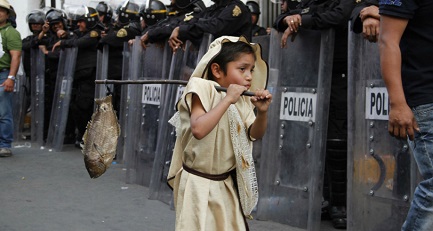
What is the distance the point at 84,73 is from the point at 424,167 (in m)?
8.02

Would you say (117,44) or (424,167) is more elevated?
(117,44)

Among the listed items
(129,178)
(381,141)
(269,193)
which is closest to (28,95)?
(129,178)

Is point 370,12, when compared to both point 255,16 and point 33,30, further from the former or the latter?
point 33,30

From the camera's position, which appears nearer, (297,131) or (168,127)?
(297,131)

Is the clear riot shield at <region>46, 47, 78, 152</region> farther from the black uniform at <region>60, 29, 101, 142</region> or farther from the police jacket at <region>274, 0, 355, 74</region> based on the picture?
the police jacket at <region>274, 0, 355, 74</region>

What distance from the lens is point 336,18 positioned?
207 inches

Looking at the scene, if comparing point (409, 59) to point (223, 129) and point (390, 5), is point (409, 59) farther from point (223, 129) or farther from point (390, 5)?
point (223, 129)

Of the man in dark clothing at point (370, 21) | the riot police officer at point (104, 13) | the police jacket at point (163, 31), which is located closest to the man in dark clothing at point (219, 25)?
the police jacket at point (163, 31)

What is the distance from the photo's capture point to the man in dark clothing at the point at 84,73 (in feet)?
34.9

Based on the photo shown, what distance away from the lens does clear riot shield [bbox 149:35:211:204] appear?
6449 mm

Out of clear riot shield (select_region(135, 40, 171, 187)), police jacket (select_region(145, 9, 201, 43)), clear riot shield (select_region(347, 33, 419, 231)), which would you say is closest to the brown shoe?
clear riot shield (select_region(135, 40, 171, 187))

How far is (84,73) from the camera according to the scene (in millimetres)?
10695

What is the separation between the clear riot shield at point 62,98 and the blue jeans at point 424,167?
7.87 meters

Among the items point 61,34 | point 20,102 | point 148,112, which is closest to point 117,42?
point 148,112
